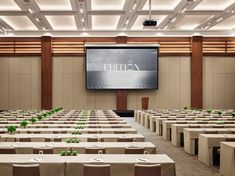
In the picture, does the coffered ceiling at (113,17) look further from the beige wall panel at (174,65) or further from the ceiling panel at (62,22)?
the beige wall panel at (174,65)

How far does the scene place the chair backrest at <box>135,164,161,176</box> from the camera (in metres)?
4.74

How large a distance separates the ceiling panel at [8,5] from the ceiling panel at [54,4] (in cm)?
105

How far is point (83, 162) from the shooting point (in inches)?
203

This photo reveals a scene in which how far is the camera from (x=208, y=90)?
24906mm

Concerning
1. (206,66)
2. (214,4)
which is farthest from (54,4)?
(206,66)

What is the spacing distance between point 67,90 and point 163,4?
9.47 meters

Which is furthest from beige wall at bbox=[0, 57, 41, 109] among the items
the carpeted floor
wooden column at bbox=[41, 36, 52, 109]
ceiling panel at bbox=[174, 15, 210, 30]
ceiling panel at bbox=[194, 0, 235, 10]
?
the carpeted floor

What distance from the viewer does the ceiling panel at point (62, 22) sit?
68.2 ft

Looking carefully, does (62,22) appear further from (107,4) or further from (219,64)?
(219,64)

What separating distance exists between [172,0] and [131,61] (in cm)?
732

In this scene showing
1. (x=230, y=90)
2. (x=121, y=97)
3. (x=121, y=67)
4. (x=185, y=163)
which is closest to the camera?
(x=185, y=163)

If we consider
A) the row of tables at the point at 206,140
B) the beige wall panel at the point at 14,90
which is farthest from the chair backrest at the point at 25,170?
the beige wall panel at the point at 14,90

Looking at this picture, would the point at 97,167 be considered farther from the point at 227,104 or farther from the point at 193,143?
the point at 227,104

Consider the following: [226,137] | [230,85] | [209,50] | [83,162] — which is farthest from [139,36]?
[83,162]
